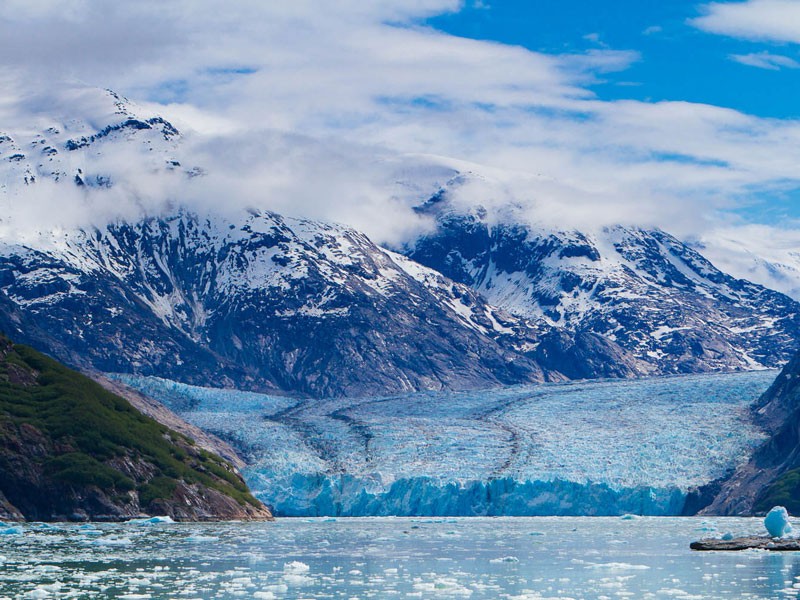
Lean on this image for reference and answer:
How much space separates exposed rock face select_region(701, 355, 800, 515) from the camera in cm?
12469

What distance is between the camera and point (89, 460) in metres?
103

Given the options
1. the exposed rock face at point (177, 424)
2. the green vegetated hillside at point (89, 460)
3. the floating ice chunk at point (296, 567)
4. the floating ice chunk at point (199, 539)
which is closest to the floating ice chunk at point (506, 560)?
the floating ice chunk at point (296, 567)

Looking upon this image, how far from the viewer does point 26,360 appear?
120562 mm

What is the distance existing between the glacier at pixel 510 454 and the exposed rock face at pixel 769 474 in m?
2.10

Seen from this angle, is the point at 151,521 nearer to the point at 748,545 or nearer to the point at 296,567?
the point at 296,567

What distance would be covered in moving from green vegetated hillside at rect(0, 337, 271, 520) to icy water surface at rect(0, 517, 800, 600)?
30.7 ft

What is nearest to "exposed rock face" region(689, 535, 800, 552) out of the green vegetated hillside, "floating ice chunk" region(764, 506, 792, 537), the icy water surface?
the icy water surface

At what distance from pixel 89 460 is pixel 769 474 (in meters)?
69.9

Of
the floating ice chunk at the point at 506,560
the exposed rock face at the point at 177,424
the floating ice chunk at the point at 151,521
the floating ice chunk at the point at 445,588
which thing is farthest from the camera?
the exposed rock face at the point at 177,424

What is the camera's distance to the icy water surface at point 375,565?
51.2 meters

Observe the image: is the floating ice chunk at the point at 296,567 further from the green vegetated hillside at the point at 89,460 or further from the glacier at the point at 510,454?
the glacier at the point at 510,454

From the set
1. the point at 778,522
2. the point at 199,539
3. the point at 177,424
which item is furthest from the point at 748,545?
the point at 177,424

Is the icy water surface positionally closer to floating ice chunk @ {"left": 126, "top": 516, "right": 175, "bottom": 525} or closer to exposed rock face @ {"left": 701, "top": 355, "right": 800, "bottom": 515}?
floating ice chunk @ {"left": 126, "top": 516, "right": 175, "bottom": 525}

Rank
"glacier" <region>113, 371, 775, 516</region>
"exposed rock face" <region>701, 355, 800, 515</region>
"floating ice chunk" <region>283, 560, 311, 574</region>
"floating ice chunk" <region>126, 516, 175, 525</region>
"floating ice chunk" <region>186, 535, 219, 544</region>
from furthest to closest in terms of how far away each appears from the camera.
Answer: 1. "glacier" <region>113, 371, 775, 516</region>
2. "exposed rock face" <region>701, 355, 800, 515</region>
3. "floating ice chunk" <region>126, 516, 175, 525</region>
4. "floating ice chunk" <region>186, 535, 219, 544</region>
5. "floating ice chunk" <region>283, 560, 311, 574</region>
